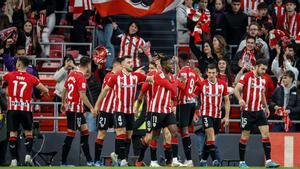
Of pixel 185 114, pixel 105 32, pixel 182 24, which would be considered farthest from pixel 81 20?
pixel 185 114

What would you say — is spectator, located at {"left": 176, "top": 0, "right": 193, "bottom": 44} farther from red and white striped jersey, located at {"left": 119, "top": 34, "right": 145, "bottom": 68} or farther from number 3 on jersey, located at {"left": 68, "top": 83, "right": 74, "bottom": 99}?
number 3 on jersey, located at {"left": 68, "top": 83, "right": 74, "bottom": 99}

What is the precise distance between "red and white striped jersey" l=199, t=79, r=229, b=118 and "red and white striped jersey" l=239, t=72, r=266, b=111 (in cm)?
89

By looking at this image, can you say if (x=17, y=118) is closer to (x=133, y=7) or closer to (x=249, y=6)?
(x=133, y=7)

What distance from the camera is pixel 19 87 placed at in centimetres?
3228

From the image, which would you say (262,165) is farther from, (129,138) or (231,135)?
(129,138)

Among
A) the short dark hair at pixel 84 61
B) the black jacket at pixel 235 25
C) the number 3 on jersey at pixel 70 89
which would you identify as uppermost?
the black jacket at pixel 235 25

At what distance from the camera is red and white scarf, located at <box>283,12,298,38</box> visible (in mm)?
36875

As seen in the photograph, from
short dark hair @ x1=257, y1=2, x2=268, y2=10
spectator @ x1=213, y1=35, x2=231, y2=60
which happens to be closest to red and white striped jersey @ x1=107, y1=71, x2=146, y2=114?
spectator @ x1=213, y1=35, x2=231, y2=60

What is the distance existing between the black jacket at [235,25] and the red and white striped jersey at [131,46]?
2.20m

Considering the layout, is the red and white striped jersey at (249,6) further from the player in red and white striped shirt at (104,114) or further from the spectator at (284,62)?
the player in red and white striped shirt at (104,114)

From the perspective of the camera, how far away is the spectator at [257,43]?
1403 inches

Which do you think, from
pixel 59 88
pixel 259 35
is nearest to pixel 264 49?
pixel 259 35

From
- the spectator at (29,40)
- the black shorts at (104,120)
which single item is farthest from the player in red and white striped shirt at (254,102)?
the spectator at (29,40)

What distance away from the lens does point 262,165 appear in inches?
1372
